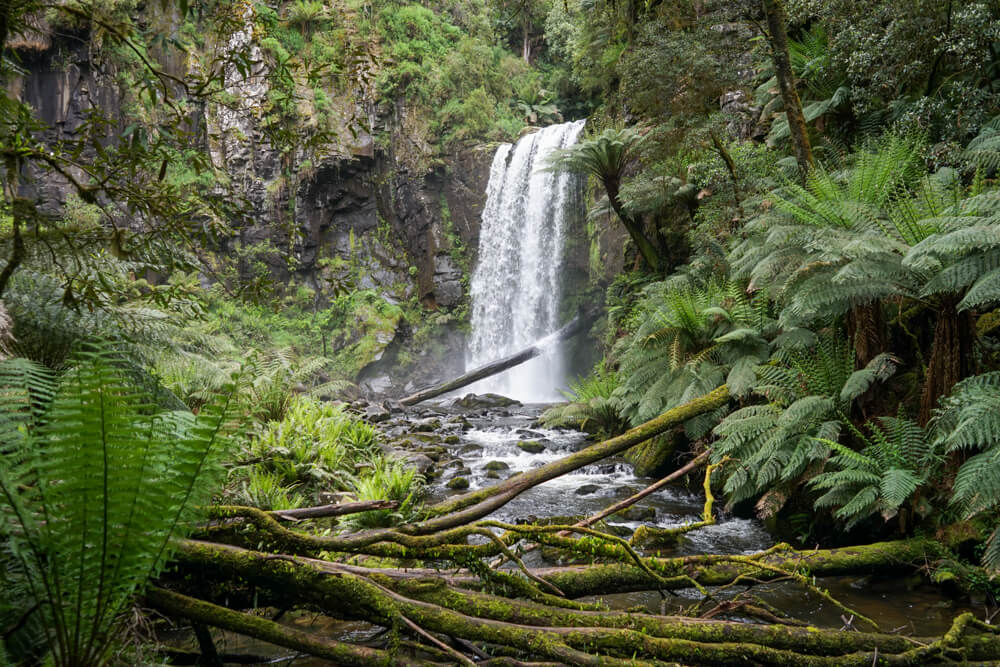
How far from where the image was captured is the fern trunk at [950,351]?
Answer: 2.91m

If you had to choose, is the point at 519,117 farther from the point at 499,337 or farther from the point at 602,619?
the point at 602,619

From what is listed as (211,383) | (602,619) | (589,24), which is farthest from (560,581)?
(589,24)

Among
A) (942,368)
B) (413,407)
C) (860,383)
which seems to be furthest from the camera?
(413,407)

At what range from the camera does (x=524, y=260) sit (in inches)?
677

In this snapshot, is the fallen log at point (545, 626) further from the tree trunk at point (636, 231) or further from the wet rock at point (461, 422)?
the wet rock at point (461, 422)

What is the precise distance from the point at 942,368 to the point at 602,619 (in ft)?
8.30

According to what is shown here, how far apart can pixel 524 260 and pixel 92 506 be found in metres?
16.3

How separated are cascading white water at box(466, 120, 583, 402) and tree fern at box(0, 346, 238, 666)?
48.8 ft

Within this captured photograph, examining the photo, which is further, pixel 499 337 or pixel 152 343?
pixel 499 337

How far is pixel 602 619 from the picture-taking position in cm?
167

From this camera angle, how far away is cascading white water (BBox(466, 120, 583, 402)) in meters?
16.4

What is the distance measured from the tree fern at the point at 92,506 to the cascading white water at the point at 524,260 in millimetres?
14868

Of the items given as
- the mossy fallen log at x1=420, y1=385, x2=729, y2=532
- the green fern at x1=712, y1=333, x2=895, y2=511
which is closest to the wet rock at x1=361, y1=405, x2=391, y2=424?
the green fern at x1=712, y1=333, x2=895, y2=511

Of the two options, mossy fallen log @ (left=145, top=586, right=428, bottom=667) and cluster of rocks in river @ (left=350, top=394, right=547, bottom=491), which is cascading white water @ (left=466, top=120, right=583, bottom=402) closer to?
cluster of rocks in river @ (left=350, top=394, right=547, bottom=491)
